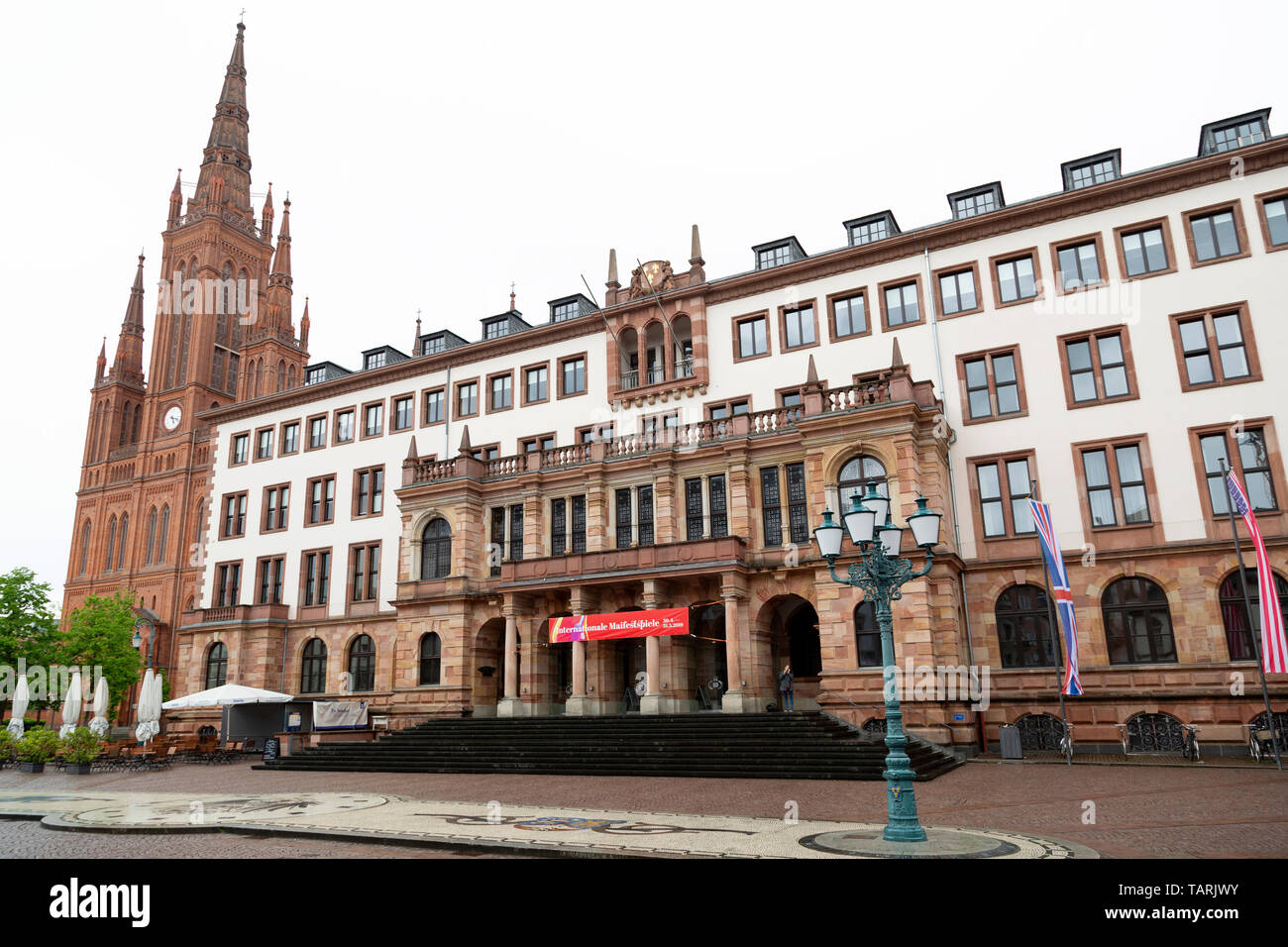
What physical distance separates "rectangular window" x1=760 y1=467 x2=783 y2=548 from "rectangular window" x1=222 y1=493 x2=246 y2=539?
32.8 m

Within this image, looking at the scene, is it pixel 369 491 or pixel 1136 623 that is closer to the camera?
pixel 1136 623

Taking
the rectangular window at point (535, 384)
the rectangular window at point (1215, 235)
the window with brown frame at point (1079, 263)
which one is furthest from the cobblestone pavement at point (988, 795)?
the rectangular window at point (535, 384)

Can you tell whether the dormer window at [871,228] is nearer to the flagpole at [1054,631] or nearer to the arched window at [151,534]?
the flagpole at [1054,631]

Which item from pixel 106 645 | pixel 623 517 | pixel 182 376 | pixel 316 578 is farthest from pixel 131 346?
pixel 623 517

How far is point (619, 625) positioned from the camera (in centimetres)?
3281

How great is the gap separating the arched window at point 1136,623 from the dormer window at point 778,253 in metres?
18.8

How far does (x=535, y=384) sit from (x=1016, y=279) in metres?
22.2

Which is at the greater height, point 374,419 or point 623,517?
point 374,419

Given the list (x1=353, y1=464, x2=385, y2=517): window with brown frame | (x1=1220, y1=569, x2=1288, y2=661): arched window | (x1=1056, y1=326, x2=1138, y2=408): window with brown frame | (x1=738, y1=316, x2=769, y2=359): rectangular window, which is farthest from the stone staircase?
(x1=738, y1=316, x2=769, y2=359): rectangular window

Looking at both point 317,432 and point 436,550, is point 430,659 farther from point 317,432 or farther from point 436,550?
point 317,432

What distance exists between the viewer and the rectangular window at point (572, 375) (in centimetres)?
4169

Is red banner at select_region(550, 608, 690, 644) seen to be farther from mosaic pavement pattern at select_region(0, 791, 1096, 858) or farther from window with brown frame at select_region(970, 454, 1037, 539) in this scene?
mosaic pavement pattern at select_region(0, 791, 1096, 858)

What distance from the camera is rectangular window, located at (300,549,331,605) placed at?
46688 millimetres
